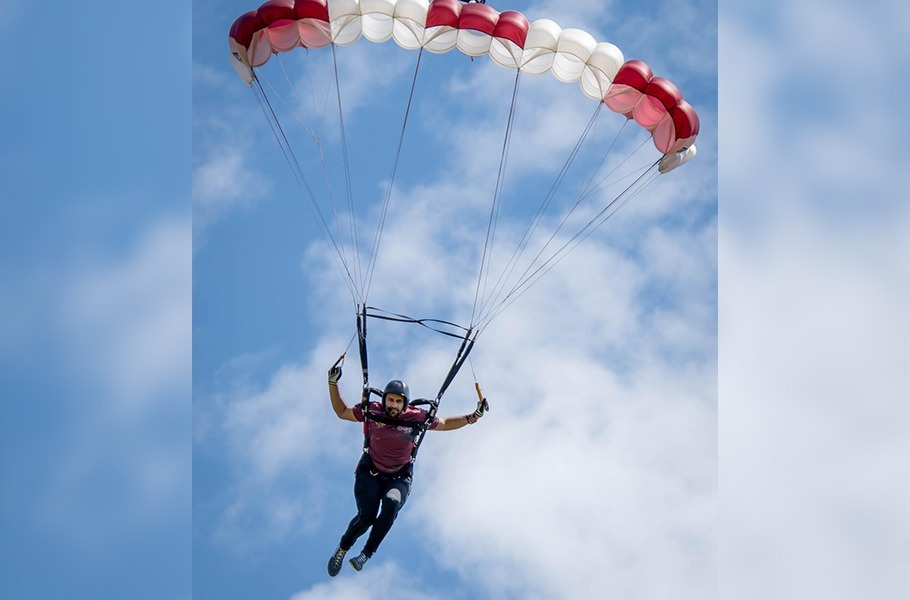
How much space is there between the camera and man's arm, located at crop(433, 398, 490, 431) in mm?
11031

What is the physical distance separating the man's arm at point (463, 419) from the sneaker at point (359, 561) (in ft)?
4.08

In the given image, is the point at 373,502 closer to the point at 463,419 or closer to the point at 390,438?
the point at 390,438

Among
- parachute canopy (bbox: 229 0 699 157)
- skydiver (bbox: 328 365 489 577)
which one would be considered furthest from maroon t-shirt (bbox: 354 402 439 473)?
parachute canopy (bbox: 229 0 699 157)

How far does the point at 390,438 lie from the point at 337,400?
562mm

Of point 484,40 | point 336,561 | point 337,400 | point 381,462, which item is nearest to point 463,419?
point 381,462

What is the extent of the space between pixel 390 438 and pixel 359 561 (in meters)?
1.07

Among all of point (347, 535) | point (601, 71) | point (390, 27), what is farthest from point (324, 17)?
point (347, 535)

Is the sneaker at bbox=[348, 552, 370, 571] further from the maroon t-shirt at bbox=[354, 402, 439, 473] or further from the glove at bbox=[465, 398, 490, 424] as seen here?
the glove at bbox=[465, 398, 490, 424]

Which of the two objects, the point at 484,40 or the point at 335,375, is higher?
the point at 484,40

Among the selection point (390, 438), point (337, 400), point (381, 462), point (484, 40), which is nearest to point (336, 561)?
point (381, 462)

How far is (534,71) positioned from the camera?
40.1ft

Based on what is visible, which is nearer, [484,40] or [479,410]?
[479,410]

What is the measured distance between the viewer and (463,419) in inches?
438

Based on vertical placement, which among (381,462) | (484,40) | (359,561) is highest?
(484,40)
